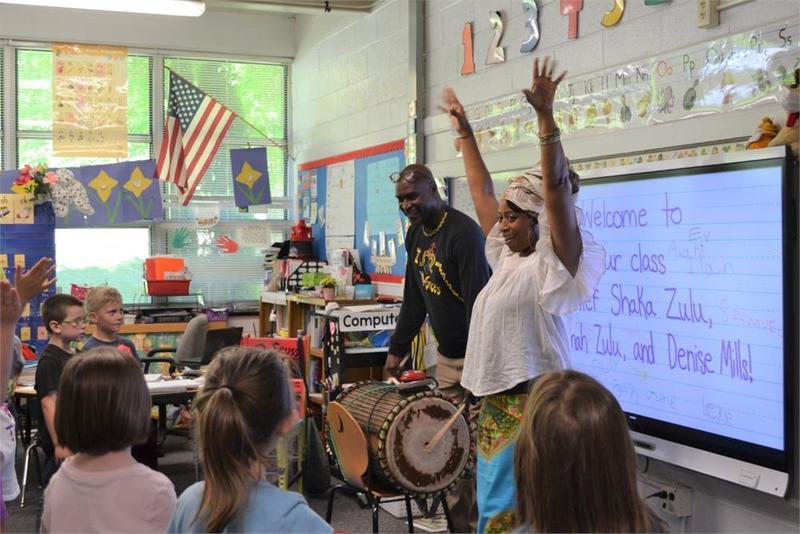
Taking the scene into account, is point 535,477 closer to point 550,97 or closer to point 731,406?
point 550,97

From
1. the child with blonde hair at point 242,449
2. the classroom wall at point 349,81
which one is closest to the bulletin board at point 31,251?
the classroom wall at point 349,81

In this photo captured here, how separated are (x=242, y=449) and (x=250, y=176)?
6.39 meters

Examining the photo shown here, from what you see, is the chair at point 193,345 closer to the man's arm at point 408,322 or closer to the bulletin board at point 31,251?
the bulletin board at point 31,251

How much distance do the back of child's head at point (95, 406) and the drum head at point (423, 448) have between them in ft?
5.30

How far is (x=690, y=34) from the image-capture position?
3.38 metres

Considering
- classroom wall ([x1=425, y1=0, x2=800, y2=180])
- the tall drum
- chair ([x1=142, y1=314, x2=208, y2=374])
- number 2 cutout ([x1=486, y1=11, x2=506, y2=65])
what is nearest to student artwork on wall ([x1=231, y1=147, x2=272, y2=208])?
chair ([x1=142, y1=314, x2=208, y2=374])

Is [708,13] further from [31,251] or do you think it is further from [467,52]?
[31,251]

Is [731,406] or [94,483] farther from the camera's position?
[731,406]

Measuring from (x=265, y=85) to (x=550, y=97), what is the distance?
609 centimetres

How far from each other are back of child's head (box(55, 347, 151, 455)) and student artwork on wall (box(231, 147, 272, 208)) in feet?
19.2

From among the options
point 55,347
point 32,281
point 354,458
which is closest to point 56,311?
point 55,347

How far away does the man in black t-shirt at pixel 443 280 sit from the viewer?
3.61 metres

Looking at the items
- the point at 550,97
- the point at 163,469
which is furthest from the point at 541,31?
the point at 163,469

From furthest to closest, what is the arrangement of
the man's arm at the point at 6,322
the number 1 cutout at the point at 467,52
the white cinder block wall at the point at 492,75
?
the number 1 cutout at the point at 467,52
the white cinder block wall at the point at 492,75
the man's arm at the point at 6,322
